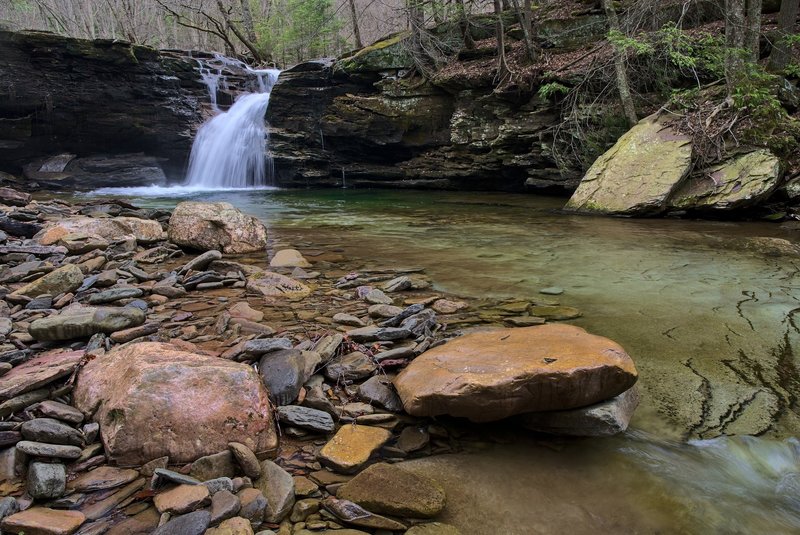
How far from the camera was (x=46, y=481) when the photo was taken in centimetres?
194

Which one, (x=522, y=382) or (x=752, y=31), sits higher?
(x=752, y=31)

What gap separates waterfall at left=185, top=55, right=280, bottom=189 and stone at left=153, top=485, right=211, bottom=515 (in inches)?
678

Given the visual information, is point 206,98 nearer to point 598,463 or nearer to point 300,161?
point 300,161

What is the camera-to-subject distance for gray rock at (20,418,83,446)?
2.16m

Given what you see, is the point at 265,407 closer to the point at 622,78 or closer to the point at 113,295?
the point at 113,295

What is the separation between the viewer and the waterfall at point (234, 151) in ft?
58.9

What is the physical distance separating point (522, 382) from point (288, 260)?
4.17 metres

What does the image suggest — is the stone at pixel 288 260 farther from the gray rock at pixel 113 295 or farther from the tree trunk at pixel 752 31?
the tree trunk at pixel 752 31

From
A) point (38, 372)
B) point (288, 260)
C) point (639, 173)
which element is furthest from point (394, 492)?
point (639, 173)

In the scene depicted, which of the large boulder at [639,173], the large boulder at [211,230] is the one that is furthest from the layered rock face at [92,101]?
the large boulder at [639,173]

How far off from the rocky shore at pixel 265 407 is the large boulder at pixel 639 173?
596 centimetres

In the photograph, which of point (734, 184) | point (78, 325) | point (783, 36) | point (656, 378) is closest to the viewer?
point (656, 378)

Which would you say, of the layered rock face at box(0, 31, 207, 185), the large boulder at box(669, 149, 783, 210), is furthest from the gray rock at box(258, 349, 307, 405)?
the layered rock face at box(0, 31, 207, 185)

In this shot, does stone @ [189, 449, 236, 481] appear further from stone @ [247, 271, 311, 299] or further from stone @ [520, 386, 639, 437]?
stone @ [247, 271, 311, 299]
